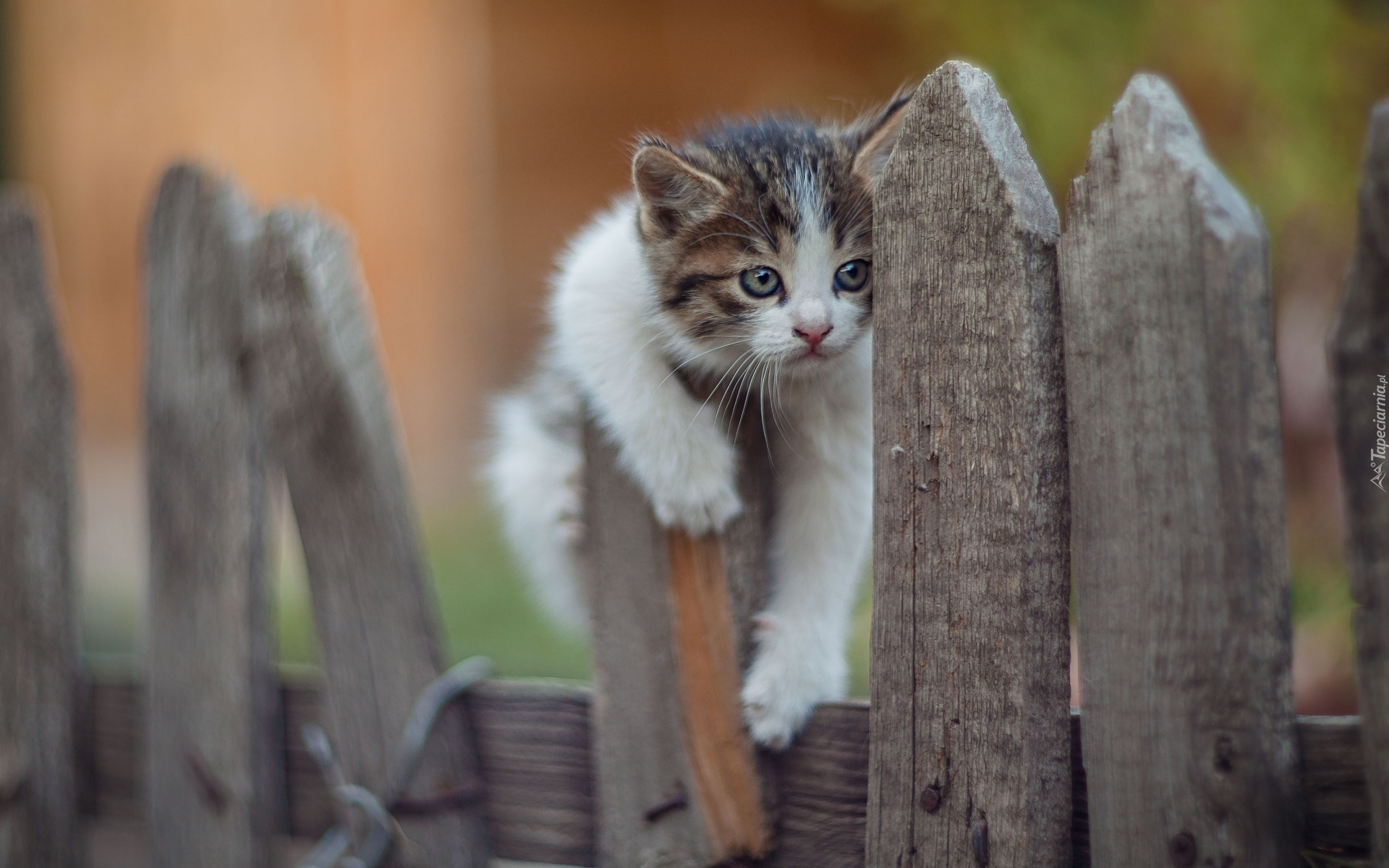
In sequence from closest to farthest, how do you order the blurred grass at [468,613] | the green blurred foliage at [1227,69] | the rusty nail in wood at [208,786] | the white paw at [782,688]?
1. the white paw at [782,688]
2. the rusty nail in wood at [208,786]
3. the green blurred foliage at [1227,69]
4. the blurred grass at [468,613]

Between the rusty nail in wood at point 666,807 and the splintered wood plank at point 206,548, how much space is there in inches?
30.4

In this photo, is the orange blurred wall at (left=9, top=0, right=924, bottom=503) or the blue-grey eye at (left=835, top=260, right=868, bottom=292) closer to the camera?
the blue-grey eye at (left=835, top=260, right=868, bottom=292)

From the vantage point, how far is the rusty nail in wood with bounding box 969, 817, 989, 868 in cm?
128

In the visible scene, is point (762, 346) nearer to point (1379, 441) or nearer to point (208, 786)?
point (1379, 441)

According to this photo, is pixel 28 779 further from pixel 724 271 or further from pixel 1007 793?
pixel 1007 793

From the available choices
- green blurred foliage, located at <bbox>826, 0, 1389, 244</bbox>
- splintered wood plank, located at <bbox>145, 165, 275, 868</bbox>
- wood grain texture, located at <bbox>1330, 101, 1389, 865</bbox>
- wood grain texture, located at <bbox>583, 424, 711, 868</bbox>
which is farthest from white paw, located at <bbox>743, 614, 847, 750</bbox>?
green blurred foliage, located at <bbox>826, 0, 1389, 244</bbox>

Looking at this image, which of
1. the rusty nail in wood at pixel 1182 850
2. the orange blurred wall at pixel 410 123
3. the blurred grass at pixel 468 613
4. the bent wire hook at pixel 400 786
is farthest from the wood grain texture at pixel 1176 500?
the orange blurred wall at pixel 410 123

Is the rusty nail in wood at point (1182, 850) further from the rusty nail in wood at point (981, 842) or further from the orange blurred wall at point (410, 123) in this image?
the orange blurred wall at point (410, 123)

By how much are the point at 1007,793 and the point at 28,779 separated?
6.13 feet

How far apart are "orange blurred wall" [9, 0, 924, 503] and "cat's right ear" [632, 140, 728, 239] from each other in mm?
4394

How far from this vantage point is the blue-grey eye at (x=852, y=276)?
1.78 meters

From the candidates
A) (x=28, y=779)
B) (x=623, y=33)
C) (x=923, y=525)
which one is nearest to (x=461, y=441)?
(x=623, y=33)

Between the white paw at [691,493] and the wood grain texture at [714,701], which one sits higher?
the white paw at [691,493]

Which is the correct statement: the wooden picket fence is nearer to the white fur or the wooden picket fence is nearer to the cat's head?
the white fur
